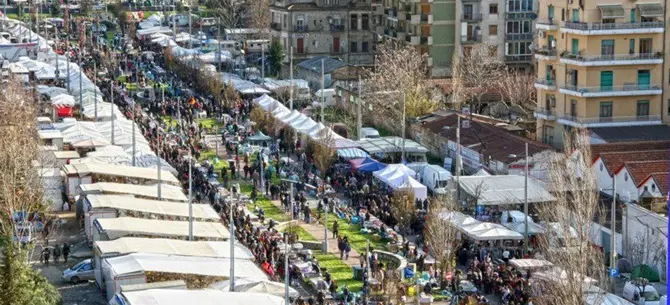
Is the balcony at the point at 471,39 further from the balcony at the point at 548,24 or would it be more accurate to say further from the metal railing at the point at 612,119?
the metal railing at the point at 612,119

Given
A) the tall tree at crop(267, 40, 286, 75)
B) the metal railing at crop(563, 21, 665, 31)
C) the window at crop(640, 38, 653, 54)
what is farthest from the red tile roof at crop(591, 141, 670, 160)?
the tall tree at crop(267, 40, 286, 75)

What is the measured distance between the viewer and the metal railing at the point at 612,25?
73438mm

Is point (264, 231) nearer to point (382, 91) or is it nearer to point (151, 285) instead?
point (151, 285)

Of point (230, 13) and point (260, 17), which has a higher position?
point (260, 17)

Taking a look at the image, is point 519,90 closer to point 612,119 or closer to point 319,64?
point 612,119

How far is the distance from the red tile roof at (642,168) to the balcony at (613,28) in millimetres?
11372

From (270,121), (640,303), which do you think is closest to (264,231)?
(640,303)

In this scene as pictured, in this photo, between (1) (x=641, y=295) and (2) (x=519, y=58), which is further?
(2) (x=519, y=58)

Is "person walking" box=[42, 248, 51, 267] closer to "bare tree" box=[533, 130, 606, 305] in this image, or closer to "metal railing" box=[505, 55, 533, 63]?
"bare tree" box=[533, 130, 606, 305]

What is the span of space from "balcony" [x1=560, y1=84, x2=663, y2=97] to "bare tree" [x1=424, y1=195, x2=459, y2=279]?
63.2 feet

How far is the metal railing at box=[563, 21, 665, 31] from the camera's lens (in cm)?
7344

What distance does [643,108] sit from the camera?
2985 inches

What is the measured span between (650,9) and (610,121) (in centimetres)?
555

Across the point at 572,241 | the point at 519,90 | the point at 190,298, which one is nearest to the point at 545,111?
the point at 519,90
